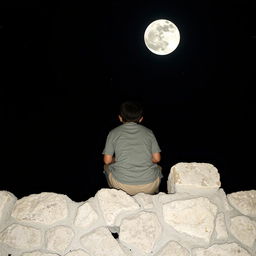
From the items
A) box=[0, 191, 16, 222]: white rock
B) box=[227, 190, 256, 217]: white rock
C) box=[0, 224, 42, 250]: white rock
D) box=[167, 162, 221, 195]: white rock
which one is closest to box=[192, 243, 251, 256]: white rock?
box=[227, 190, 256, 217]: white rock

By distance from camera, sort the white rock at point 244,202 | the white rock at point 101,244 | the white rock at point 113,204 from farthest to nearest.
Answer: the white rock at point 244,202 → the white rock at point 113,204 → the white rock at point 101,244

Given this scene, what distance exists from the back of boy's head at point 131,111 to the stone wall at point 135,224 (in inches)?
30.4

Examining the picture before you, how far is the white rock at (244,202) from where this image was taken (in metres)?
1.85

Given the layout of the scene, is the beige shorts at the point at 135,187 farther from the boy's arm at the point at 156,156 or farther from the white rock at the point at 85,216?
the white rock at the point at 85,216

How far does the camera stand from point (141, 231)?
5.59 feet

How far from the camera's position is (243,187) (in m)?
9.82

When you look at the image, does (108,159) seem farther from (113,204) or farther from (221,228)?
(221,228)

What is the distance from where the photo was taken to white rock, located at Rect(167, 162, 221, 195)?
6.06ft

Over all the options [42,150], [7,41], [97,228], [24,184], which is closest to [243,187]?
[24,184]

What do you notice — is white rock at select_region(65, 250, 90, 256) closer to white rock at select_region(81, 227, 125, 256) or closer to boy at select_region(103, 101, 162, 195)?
white rock at select_region(81, 227, 125, 256)

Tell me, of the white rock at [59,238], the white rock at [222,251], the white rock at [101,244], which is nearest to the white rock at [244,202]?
the white rock at [222,251]

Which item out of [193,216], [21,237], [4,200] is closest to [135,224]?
[193,216]

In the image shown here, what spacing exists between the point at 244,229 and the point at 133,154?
110 cm

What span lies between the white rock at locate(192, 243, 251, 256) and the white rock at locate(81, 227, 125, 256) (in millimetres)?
570
